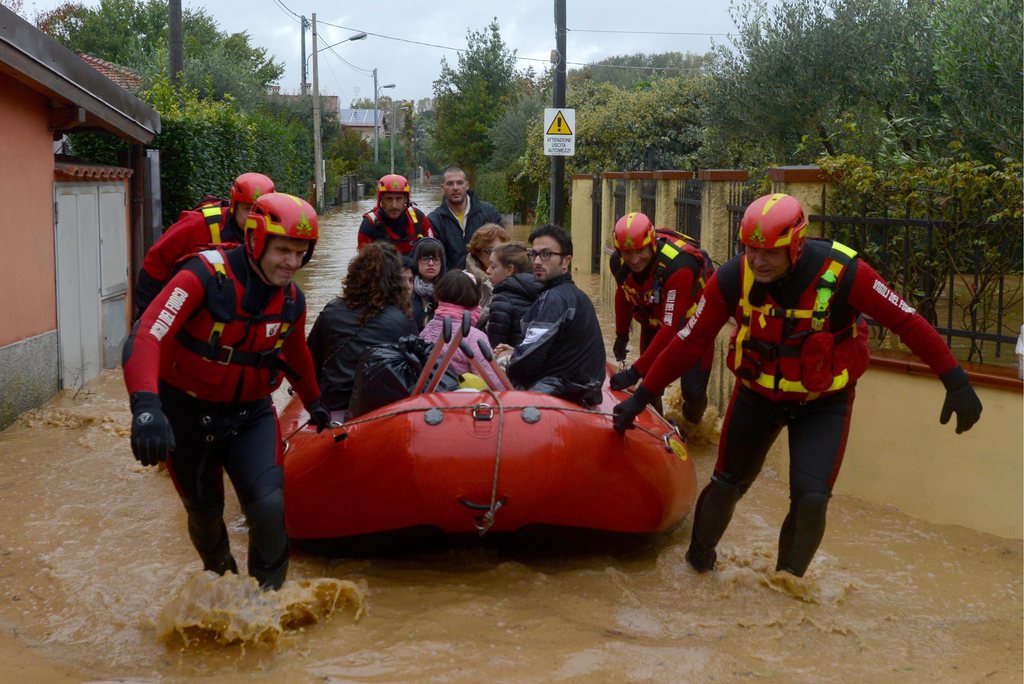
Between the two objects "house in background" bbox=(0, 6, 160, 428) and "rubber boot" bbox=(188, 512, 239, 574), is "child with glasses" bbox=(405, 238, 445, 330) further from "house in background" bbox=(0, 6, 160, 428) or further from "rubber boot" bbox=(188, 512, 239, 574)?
"rubber boot" bbox=(188, 512, 239, 574)

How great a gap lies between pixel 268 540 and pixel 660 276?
3534 mm

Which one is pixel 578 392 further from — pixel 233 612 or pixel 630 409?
pixel 233 612

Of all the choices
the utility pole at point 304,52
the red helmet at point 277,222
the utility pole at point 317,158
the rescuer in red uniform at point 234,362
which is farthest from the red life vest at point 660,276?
the utility pole at point 304,52

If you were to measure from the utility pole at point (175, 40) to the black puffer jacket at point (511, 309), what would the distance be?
12687 millimetres

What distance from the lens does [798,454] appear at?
17.2 ft

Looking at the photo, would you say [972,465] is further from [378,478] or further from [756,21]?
[756,21]

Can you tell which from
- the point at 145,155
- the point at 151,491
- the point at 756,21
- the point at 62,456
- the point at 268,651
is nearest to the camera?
the point at 268,651

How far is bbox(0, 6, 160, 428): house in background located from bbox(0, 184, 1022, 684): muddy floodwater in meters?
1.94

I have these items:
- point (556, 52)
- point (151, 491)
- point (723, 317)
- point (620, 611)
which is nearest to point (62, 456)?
point (151, 491)

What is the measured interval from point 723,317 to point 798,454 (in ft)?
2.29

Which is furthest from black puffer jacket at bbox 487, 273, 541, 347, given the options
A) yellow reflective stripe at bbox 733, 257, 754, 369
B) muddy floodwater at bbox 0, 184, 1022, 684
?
yellow reflective stripe at bbox 733, 257, 754, 369

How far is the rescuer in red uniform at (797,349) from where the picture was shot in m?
4.93

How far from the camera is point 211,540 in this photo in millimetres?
5137

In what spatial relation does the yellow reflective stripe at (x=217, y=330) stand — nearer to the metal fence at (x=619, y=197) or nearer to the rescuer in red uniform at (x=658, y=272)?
the rescuer in red uniform at (x=658, y=272)
